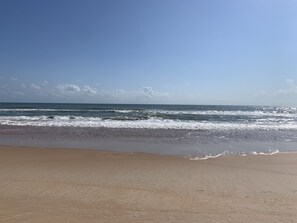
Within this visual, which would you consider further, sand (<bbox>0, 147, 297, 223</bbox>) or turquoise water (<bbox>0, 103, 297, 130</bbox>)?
turquoise water (<bbox>0, 103, 297, 130</bbox>)

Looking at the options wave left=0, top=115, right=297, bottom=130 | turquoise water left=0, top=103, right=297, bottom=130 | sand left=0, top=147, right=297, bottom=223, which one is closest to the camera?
sand left=0, top=147, right=297, bottom=223

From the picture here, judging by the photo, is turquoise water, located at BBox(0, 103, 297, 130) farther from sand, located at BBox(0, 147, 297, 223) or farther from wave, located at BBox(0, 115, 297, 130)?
sand, located at BBox(0, 147, 297, 223)

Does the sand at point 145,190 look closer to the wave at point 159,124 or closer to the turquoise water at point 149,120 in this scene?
the wave at point 159,124

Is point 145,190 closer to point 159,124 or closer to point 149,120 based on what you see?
point 159,124

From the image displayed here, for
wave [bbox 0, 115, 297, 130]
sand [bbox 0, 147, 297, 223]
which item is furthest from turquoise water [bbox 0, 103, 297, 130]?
sand [bbox 0, 147, 297, 223]

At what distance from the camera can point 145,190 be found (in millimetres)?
6133

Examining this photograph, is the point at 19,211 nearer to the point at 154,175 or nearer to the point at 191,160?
the point at 154,175

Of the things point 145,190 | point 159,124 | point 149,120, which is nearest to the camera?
point 145,190

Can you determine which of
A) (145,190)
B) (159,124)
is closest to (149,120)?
(159,124)

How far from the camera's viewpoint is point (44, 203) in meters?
5.16

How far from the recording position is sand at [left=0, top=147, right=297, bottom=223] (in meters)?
4.78

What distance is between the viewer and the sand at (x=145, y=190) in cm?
478

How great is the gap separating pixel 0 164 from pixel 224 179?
631 cm

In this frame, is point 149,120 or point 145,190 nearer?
point 145,190
